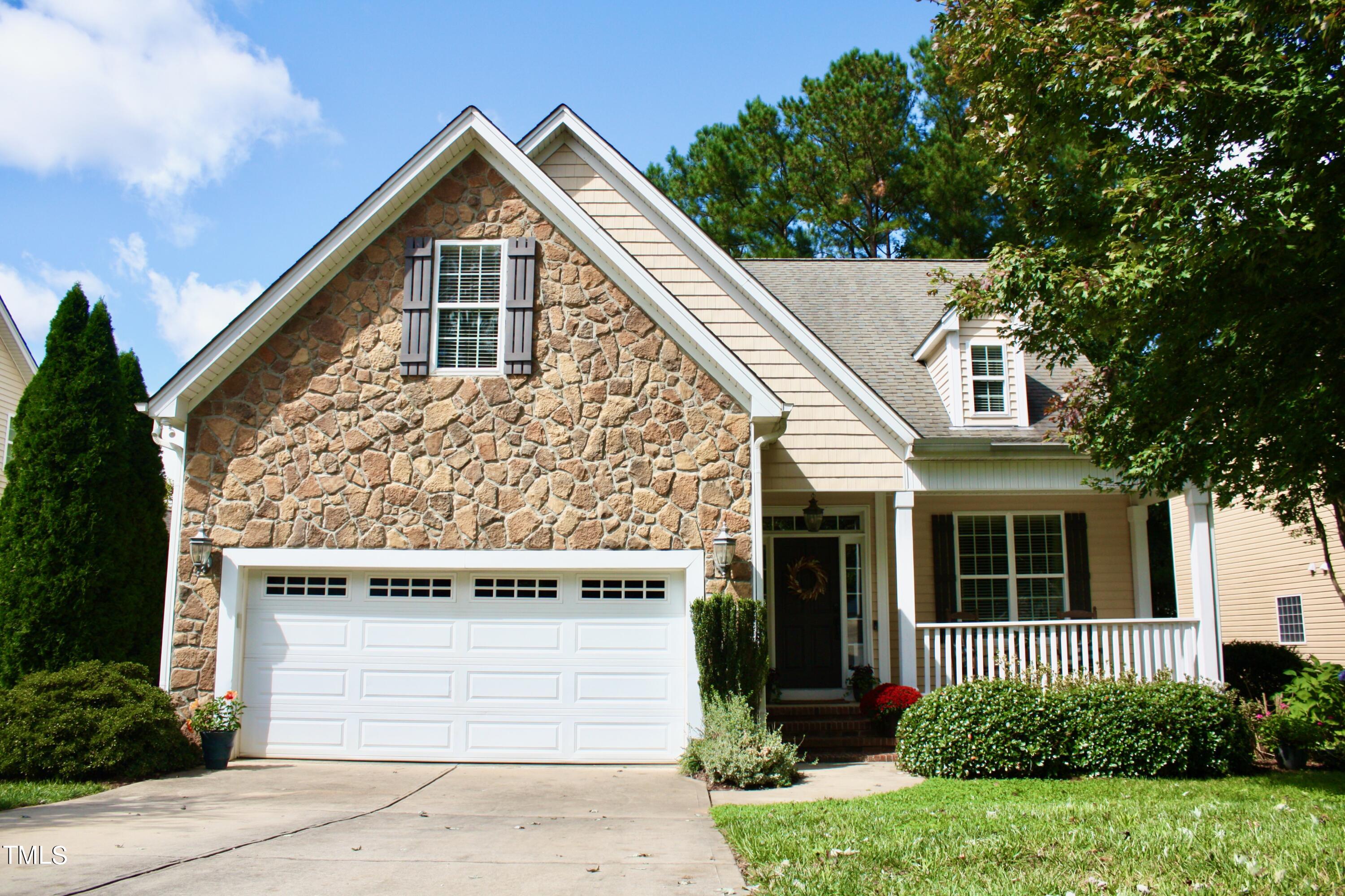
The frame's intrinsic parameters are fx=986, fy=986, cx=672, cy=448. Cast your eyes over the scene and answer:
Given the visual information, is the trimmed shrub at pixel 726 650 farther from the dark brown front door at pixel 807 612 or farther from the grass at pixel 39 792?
the grass at pixel 39 792

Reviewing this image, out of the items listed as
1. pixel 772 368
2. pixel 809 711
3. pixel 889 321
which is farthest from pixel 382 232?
pixel 889 321

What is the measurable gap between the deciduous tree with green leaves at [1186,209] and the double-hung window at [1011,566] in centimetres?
471

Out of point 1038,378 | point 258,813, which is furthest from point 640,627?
point 1038,378

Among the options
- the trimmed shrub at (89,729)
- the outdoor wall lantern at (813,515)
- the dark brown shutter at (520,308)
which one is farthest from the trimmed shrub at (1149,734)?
the trimmed shrub at (89,729)

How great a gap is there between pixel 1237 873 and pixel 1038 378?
33.2 ft

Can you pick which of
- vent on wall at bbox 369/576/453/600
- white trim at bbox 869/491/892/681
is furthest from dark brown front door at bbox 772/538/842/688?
vent on wall at bbox 369/576/453/600

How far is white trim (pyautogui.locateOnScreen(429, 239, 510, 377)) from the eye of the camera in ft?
36.7

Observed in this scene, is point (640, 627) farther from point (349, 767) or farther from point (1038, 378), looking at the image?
point (1038, 378)

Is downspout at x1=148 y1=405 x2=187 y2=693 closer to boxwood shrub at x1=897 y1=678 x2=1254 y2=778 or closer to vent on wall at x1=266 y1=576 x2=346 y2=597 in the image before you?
vent on wall at x1=266 y1=576 x2=346 y2=597

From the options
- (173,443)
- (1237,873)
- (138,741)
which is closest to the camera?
(1237,873)

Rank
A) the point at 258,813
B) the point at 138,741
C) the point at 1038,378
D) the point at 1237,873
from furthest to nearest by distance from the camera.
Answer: the point at 1038,378 < the point at 138,741 < the point at 258,813 < the point at 1237,873

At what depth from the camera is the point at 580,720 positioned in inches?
425

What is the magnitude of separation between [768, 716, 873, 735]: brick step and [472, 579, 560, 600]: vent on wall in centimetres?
320

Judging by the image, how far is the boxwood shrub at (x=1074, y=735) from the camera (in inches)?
396
